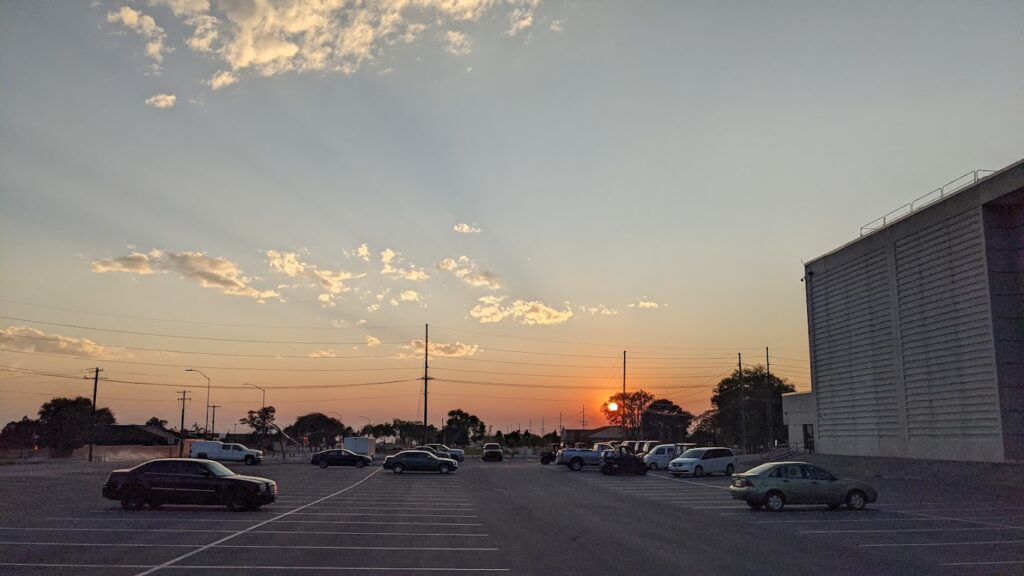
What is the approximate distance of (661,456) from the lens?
174 feet

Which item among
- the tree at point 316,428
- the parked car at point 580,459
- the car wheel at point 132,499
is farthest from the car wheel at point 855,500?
the tree at point 316,428

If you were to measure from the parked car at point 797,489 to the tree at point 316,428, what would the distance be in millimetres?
151489

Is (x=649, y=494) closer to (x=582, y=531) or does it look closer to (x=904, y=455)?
(x=582, y=531)

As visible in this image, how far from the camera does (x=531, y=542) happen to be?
16.8 meters

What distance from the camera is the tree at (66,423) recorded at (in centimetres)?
11581

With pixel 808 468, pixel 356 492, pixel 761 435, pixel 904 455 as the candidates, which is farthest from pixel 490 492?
pixel 761 435

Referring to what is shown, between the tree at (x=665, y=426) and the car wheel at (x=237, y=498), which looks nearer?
the car wheel at (x=237, y=498)

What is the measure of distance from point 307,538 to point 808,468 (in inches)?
645

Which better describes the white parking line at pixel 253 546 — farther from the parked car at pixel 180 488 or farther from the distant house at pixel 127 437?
the distant house at pixel 127 437

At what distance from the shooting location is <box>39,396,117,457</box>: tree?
380 ft

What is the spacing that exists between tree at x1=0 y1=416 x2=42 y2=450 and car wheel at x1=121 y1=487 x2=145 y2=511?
118 meters

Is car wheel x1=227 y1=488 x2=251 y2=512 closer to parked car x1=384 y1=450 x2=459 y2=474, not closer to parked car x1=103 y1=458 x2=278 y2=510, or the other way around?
parked car x1=103 y1=458 x2=278 y2=510

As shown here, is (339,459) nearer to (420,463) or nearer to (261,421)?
(420,463)

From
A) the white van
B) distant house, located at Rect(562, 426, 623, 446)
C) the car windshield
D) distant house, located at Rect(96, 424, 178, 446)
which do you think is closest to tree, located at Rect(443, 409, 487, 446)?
distant house, located at Rect(562, 426, 623, 446)
